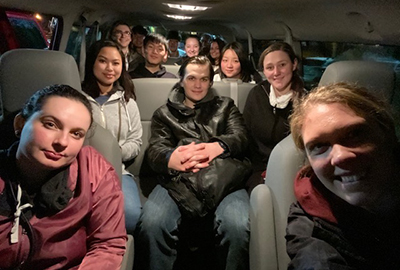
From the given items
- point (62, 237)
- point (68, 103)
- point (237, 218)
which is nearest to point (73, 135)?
point (68, 103)

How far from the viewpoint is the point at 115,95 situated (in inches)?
97.8

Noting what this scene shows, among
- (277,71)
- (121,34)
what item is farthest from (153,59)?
(277,71)

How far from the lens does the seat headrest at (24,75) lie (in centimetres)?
167

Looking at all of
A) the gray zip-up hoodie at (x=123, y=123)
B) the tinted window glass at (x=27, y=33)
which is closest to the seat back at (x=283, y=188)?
the gray zip-up hoodie at (x=123, y=123)

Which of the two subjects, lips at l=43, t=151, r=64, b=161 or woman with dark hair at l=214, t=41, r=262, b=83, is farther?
woman with dark hair at l=214, t=41, r=262, b=83

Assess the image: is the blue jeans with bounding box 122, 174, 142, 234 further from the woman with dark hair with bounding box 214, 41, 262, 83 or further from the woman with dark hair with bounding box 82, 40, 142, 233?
the woman with dark hair with bounding box 214, 41, 262, 83

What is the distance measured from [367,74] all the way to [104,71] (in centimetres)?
173

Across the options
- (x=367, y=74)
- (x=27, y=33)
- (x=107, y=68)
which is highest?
(x=27, y=33)

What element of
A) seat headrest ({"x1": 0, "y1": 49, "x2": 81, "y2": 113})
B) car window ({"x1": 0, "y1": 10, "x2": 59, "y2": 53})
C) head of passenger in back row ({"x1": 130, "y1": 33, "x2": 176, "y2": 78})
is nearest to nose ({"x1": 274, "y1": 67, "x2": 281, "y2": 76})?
seat headrest ({"x1": 0, "y1": 49, "x2": 81, "y2": 113})

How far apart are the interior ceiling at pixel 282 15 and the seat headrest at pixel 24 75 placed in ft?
4.01

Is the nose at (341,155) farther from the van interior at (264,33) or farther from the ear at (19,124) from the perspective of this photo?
the ear at (19,124)

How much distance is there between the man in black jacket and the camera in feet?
6.19

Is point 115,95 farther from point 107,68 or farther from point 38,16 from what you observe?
point 38,16

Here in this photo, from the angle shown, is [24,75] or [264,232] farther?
[24,75]
